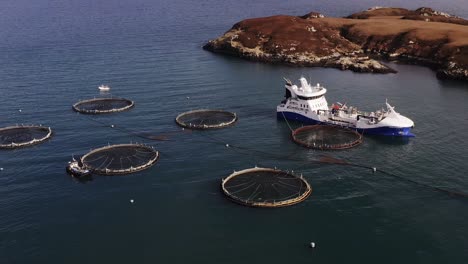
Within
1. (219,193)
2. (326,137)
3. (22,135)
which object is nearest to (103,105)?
(22,135)

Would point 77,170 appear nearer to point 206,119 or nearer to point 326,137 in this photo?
point 206,119

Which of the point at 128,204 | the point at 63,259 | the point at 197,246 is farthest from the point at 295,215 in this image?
the point at 63,259

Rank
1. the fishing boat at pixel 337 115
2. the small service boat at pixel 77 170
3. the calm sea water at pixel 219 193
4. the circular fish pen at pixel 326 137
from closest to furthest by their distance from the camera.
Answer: the calm sea water at pixel 219 193, the small service boat at pixel 77 170, the circular fish pen at pixel 326 137, the fishing boat at pixel 337 115

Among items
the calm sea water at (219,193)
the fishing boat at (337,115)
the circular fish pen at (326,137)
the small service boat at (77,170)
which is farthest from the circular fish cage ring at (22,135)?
the circular fish pen at (326,137)

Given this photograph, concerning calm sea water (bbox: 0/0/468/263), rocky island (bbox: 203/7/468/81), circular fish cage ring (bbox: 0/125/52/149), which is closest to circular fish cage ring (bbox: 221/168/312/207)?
calm sea water (bbox: 0/0/468/263)

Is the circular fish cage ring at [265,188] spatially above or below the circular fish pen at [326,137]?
below

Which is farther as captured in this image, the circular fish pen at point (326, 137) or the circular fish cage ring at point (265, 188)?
the circular fish pen at point (326, 137)

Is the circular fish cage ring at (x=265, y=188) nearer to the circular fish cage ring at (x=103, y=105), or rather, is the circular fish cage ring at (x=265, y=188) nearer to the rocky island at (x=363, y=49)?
the circular fish cage ring at (x=103, y=105)
